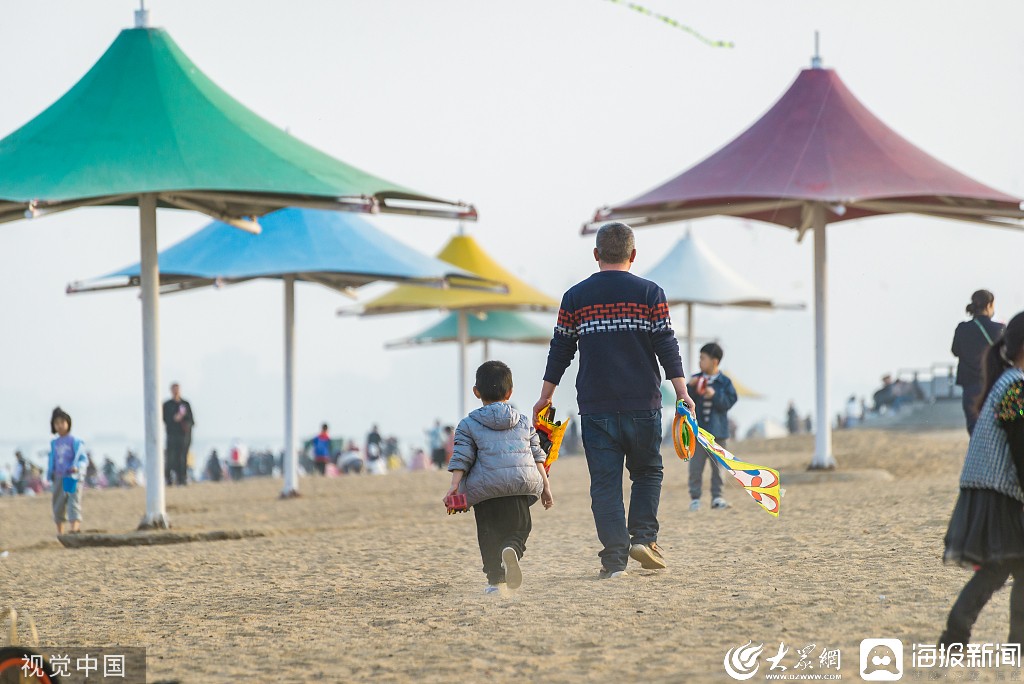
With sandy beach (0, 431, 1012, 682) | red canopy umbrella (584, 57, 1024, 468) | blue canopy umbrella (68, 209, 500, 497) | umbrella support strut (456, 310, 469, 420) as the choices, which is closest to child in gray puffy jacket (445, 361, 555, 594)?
sandy beach (0, 431, 1012, 682)

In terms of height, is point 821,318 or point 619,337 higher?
point 821,318

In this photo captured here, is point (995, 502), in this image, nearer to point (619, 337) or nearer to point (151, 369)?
point (619, 337)

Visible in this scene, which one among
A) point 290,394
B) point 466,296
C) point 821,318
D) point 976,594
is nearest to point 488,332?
point 466,296

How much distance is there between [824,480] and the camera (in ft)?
54.8

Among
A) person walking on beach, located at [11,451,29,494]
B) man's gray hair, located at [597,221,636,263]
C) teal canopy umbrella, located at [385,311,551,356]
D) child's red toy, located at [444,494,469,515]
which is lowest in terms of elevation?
person walking on beach, located at [11,451,29,494]

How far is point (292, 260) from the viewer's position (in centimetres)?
1961

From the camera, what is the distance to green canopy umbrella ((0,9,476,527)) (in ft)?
41.0

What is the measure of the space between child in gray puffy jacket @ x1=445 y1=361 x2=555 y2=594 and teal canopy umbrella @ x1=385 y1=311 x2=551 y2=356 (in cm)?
2806

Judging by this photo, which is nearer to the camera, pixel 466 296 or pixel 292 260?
pixel 292 260

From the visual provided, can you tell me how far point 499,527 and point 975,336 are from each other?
508cm

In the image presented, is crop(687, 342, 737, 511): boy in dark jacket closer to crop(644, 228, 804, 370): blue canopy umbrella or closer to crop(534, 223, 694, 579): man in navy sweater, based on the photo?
crop(534, 223, 694, 579): man in navy sweater

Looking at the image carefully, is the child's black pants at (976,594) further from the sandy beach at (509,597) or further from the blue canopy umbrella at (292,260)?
the blue canopy umbrella at (292,260)

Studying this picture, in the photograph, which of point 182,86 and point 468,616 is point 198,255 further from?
point 468,616

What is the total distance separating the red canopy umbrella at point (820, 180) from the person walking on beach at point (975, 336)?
5.54m
